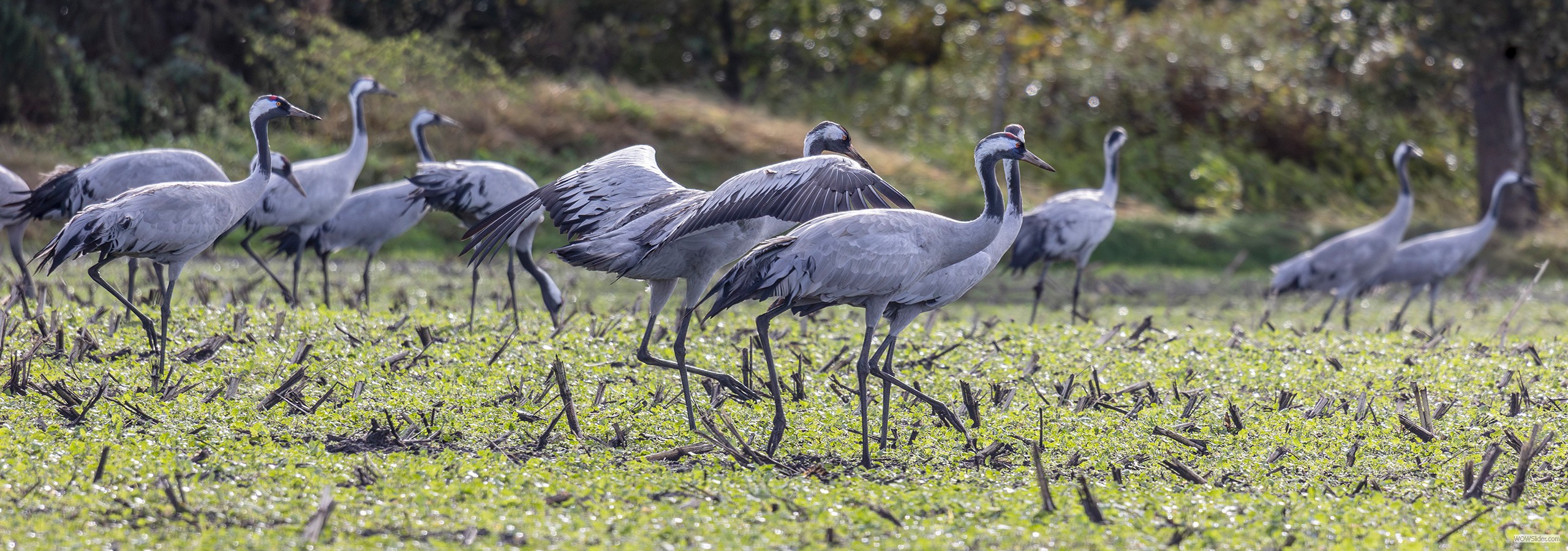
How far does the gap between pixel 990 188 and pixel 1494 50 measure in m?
12.9

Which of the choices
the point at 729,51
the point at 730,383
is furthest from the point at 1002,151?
the point at 729,51

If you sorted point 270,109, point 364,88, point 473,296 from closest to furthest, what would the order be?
point 270,109 → point 473,296 → point 364,88

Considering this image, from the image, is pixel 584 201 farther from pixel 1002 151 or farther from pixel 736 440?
pixel 1002 151

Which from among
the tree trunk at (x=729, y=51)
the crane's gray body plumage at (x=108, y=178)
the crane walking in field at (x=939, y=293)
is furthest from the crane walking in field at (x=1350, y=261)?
the tree trunk at (x=729, y=51)

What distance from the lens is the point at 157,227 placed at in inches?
263

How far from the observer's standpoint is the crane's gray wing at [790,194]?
17.3 ft

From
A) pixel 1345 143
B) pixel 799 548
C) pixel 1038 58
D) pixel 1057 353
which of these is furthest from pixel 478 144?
pixel 799 548

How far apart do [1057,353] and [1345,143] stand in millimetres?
14271

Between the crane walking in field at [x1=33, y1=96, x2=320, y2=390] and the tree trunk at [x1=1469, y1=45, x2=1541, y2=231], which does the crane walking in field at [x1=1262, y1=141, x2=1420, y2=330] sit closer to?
the tree trunk at [x1=1469, y1=45, x2=1541, y2=231]

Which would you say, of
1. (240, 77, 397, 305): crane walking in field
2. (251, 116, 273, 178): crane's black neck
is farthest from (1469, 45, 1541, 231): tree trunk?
(251, 116, 273, 178): crane's black neck

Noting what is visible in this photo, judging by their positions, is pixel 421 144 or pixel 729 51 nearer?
pixel 421 144

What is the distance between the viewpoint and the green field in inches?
164

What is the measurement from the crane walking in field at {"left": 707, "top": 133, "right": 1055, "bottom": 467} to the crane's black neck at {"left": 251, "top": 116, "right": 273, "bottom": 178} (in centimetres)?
313

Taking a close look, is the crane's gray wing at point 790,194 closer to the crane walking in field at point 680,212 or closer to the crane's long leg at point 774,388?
the crane walking in field at point 680,212
